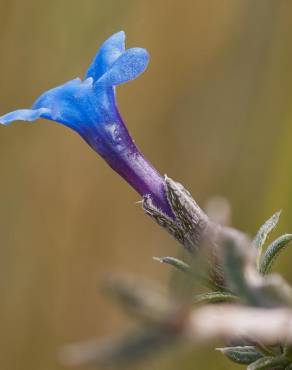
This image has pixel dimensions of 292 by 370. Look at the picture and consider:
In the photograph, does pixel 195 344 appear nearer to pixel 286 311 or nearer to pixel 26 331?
pixel 286 311

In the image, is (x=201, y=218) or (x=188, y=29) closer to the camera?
(x=201, y=218)

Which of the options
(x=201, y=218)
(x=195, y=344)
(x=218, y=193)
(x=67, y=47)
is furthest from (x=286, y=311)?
(x=67, y=47)

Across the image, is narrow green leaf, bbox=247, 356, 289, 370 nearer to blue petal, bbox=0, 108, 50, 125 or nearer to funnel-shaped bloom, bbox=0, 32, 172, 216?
funnel-shaped bloom, bbox=0, 32, 172, 216

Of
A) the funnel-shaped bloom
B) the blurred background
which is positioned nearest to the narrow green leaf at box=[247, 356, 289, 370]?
the funnel-shaped bloom

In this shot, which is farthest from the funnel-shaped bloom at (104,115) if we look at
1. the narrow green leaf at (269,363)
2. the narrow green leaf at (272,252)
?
the narrow green leaf at (269,363)

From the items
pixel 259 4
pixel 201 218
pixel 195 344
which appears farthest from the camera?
pixel 259 4

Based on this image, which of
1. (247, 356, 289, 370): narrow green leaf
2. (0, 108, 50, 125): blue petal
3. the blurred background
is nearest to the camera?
(247, 356, 289, 370): narrow green leaf

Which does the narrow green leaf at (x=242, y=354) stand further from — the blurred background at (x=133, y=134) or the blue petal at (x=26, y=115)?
the blurred background at (x=133, y=134)

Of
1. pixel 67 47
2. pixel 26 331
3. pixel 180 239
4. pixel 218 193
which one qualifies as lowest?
pixel 180 239
